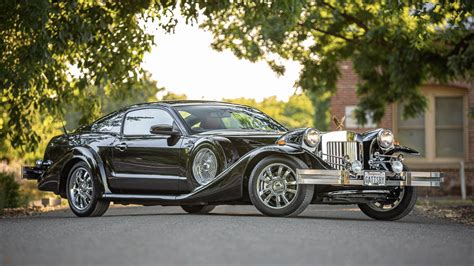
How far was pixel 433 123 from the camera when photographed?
1249 inches

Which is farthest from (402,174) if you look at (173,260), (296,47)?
(296,47)

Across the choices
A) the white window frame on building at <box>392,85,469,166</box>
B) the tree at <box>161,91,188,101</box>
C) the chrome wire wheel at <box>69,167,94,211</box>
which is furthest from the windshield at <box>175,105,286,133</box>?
the tree at <box>161,91,188,101</box>

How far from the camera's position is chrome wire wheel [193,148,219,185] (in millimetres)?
13758

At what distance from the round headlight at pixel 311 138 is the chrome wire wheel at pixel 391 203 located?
1.30m

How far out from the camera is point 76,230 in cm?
1177

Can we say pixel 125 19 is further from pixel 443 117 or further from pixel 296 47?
pixel 443 117

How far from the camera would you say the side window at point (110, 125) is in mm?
15414

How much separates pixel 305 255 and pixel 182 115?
5.68m

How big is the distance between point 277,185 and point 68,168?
403 centimetres

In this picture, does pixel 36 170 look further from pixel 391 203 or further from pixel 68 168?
pixel 391 203

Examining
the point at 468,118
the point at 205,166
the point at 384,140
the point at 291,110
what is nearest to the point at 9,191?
the point at 205,166

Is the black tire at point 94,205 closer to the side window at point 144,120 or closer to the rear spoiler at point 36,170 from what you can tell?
the side window at point 144,120

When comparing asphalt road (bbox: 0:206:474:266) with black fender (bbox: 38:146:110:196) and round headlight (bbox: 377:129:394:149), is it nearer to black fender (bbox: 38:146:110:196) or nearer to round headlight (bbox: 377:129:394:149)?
round headlight (bbox: 377:129:394:149)

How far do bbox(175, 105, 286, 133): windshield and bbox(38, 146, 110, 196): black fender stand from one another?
1.47 metres
